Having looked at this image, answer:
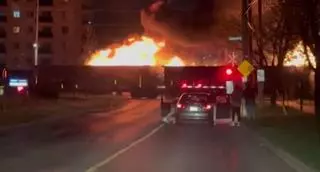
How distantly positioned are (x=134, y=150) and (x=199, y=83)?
16.7m

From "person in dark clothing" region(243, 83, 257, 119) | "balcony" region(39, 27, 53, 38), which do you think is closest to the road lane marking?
"person in dark clothing" region(243, 83, 257, 119)

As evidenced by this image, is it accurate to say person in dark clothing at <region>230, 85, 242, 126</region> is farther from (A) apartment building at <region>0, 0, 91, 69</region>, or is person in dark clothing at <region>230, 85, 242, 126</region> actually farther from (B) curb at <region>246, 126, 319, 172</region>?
(A) apartment building at <region>0, 0, 91, 69</region>

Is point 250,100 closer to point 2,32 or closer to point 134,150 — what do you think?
point 134,150

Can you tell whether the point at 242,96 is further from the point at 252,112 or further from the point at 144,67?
the point at 144,67

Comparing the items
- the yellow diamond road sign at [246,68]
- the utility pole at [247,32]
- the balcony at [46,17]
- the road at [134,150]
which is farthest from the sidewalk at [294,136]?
the balcony at [46,17]

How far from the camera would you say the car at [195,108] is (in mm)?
30312

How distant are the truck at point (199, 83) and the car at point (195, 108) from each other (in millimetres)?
1033

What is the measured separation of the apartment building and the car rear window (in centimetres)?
8268

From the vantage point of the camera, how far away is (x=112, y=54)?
8725 centimetres

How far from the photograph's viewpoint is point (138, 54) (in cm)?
8338

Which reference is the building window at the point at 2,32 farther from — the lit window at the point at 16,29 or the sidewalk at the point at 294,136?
the sidewalk at the point at 294,136

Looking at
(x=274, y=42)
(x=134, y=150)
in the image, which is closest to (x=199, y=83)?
(x=274, y=42)

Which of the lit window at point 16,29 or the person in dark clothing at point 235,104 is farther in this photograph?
the lit window at point 16,29

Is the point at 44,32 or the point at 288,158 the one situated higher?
the point at 44,32
